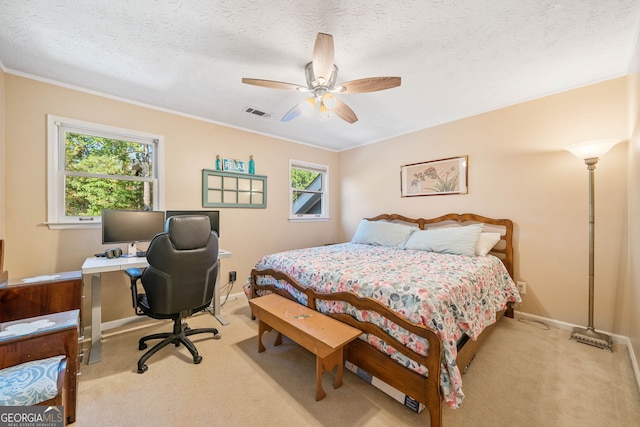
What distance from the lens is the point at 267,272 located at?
2.55 metres

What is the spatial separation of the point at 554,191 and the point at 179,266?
3.71 m

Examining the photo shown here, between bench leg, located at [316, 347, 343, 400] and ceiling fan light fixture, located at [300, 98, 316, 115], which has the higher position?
ceiling fan light fixture, located at [300, 98, 316, 115]

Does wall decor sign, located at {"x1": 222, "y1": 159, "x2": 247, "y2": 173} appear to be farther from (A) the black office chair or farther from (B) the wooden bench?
(B) the wooden bench

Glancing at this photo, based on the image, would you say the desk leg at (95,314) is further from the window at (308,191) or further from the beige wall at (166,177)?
the window at (308,191)

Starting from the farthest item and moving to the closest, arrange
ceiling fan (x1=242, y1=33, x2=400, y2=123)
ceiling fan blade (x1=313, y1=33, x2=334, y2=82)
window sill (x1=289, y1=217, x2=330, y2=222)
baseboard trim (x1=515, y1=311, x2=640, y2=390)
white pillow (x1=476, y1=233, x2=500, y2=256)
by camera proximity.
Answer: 1. window sill (x1=289, y1=217, x2=330, y2=222)
2. white pillow (x1=476, y1=233, x2=500, y2=256)
3. baseboard trim (x1=515, y1=311, x2=640, y2=390)
4. ceiling fan (x1=242, y1=33, x2=400, y2=123)
5. ceiling fan blade (x1=313, y1=33, x2=334, y2=82)

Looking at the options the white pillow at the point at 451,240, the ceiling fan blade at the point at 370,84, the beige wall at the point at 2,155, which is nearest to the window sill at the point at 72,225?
the beige wall at the point at 2,155

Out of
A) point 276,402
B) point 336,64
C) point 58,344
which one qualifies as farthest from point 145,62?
point 276,402

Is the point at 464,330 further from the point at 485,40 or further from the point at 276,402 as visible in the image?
the point at 485,40

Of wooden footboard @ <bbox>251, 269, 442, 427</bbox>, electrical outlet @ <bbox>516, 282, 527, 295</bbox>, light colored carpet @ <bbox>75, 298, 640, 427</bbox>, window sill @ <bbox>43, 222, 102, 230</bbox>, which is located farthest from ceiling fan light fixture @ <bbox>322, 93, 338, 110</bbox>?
electrical outlet @ <bbox>516, 282, 527, 295</bbox>

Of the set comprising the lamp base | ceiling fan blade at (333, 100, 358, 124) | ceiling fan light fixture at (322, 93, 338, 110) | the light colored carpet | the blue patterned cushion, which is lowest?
the light colored carpet

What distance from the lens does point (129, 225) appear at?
248cm

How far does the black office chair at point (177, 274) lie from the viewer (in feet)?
6.17

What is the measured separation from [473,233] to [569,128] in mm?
1408

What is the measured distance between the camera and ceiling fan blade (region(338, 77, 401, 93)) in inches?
72.0
